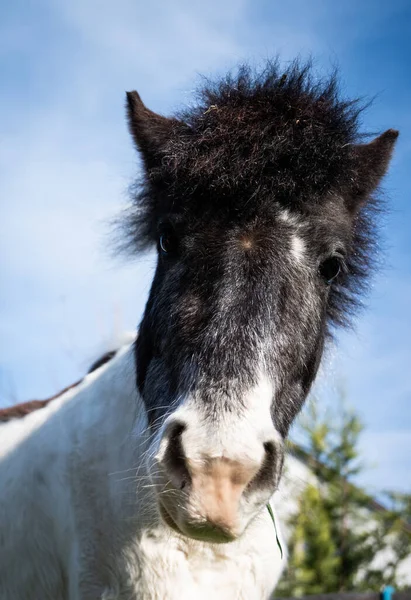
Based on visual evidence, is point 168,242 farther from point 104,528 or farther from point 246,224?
point 104,528

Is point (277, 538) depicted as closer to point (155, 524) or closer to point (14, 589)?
point (155, 524)

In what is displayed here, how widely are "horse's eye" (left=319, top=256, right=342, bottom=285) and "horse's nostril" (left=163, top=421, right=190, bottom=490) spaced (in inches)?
51.3

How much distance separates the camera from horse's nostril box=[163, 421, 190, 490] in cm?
256

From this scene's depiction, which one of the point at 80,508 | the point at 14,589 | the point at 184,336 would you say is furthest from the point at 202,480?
the point at 14,589

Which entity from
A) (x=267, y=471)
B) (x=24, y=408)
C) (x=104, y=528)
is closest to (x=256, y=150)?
(x=267, y=471)

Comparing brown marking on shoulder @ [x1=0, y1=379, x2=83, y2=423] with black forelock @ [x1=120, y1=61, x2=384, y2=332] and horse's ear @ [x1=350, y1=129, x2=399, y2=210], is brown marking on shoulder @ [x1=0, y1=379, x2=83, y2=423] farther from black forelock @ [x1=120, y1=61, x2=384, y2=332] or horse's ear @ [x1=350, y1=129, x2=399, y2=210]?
horse's ear @ [x1=350, y1=129, x2=399, y2=210]

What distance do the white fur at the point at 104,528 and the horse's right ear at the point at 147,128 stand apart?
1208 millimetres

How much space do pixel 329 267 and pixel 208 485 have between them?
59.8 inches

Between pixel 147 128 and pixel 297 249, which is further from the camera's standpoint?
pixel 147 128

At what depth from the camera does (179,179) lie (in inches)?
136

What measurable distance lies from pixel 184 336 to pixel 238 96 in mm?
1537

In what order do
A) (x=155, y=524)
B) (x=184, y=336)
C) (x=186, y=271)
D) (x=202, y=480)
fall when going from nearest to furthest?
(x=202, y=480) < (x=184, y=336) < (x=186, y=271) < (x=155, y=524)

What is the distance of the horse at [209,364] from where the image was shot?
104 inches

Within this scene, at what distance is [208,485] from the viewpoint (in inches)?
95.9
